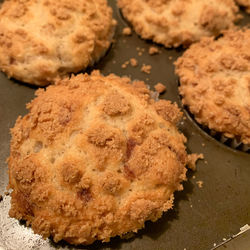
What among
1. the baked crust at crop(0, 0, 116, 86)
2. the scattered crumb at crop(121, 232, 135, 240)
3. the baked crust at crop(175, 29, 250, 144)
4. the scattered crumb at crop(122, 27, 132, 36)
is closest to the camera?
the scattered crumb at crop(121, 232, 135, 240)

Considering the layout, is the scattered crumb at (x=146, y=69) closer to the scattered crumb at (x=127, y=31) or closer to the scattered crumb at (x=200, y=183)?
the scattered crumb at (x=127, y=31)

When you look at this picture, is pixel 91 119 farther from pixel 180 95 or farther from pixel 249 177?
pixel 249 177

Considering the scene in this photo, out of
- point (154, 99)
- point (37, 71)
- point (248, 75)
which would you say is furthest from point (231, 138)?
point (37, 71)

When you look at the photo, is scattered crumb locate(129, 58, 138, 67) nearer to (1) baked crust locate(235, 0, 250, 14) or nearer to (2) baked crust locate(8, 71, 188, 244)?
(2) baked crust locate(8, 71, 188, 244)

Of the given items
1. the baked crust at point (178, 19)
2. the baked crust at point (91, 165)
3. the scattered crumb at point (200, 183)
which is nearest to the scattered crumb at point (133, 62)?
the baked crust at point (178, 19)

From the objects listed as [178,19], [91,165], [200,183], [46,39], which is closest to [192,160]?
[200,183]

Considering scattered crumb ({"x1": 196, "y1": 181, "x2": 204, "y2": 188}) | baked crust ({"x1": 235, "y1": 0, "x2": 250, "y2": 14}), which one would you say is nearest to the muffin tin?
scattered crumb ({"x1": 196, "y1": 181, "x2": 204, "y2": 188})
